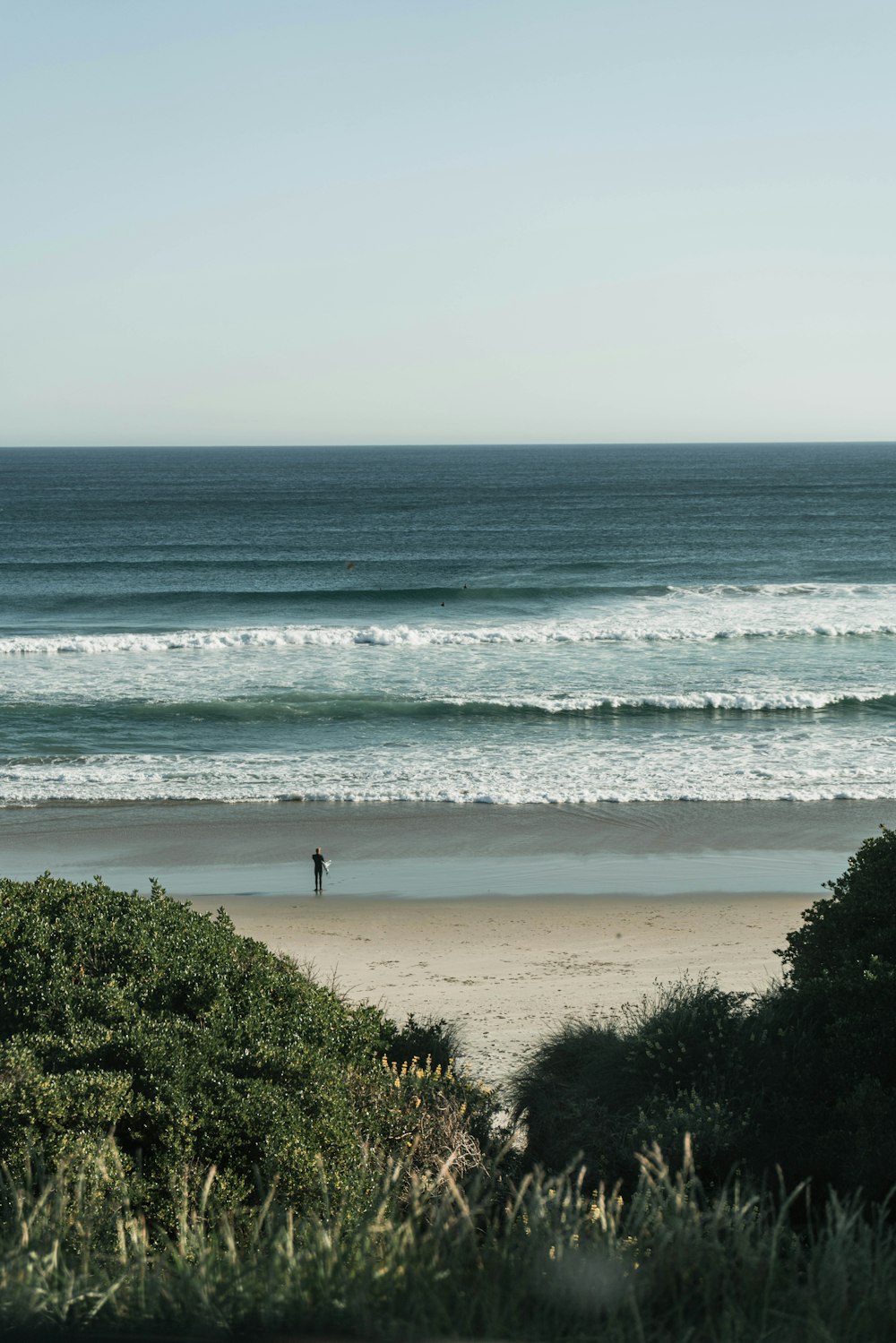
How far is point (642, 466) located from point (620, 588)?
11984 cm

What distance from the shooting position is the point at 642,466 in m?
165

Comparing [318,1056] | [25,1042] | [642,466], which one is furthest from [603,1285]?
[642,466]

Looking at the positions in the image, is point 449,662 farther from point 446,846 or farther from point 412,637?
point 446,846

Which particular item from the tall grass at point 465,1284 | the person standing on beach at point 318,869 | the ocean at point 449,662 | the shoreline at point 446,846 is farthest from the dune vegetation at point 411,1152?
the ocean at point 449,662

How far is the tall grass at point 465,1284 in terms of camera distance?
4344 millimetres

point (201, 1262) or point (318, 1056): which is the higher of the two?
point (201, 1262)

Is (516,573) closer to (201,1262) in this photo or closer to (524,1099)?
(524,1099)

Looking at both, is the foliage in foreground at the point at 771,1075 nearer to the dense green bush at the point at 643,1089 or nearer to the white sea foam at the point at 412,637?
the dense green bush at the point at 643,1089

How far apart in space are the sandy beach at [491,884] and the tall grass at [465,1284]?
6803 millimetres

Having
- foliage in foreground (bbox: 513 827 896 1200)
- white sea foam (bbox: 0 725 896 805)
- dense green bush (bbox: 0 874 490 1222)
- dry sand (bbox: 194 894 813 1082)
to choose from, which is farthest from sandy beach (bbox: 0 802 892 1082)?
dense green bush (bbox: 0 874 490 1222)

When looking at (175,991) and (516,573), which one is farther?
(516,573)

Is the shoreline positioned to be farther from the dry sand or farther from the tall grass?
the tall grass

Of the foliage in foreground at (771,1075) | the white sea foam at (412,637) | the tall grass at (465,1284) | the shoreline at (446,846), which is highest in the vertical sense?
the white sea foam at (412,637)

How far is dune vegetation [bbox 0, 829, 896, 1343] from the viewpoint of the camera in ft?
14.9
